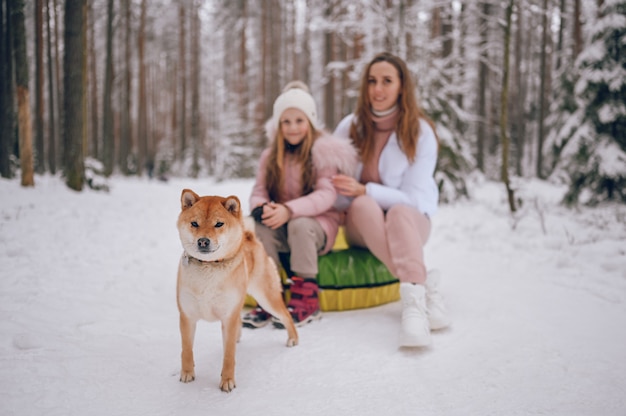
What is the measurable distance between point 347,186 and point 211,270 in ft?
5.00

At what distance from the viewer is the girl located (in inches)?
120

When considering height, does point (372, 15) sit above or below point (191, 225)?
above

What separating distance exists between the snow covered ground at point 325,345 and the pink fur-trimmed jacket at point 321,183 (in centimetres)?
83

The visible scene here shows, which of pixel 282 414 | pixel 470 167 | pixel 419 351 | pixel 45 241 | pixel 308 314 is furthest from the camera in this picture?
pixel 470 167

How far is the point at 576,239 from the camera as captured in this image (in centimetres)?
479

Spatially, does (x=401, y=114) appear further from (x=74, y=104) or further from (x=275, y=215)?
(x=74, y=104)

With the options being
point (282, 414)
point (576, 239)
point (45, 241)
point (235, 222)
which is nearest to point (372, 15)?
point (576, 239)

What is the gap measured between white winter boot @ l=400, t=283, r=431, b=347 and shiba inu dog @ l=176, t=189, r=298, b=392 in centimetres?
111

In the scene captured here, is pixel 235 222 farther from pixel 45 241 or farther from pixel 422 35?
pixel 422 35

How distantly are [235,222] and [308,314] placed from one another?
1298mm

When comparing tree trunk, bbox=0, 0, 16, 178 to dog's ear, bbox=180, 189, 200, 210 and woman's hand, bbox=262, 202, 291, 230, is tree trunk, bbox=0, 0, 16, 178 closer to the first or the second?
woman's hand, bbox=262, 202, 291, 230

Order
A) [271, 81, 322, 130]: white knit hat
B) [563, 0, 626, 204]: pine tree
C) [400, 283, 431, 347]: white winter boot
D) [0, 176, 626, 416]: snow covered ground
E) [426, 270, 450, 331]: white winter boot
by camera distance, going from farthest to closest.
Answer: [563, 0, 626, 204]: pine tree → [271, 81, 322, 130]: white knit hat → [426, 270, 450, 331]: white winter boot → [400, 283, 431, 347]: white winter boot → [0, 176, 626, 416]: snow covered ground

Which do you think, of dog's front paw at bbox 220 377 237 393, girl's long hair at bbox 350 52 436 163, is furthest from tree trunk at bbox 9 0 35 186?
dog's front paw at bbox 220 377 237 393

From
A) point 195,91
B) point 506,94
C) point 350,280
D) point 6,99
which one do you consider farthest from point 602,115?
point 195,91
